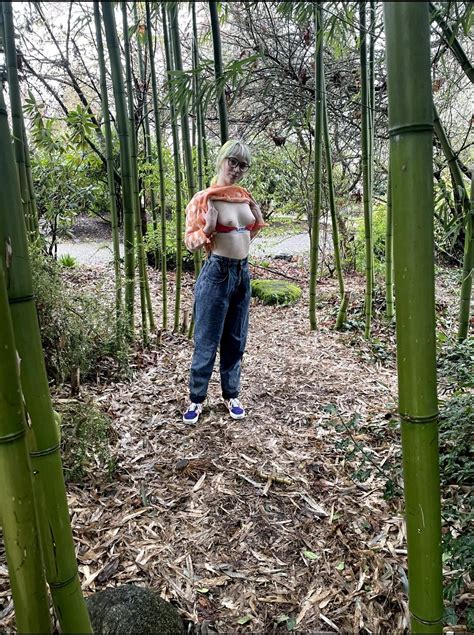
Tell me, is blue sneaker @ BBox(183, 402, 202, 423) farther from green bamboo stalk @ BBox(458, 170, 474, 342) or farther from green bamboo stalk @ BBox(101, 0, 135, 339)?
green bamboo stalk @ BBox(458, 170, 474, 342)

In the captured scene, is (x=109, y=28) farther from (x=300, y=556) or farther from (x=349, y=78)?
(x=349, y=78)

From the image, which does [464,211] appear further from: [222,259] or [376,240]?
[376,240]

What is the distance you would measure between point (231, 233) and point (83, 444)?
1.05 meters

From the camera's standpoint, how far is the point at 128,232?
2.58m

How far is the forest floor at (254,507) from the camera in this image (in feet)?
3.79

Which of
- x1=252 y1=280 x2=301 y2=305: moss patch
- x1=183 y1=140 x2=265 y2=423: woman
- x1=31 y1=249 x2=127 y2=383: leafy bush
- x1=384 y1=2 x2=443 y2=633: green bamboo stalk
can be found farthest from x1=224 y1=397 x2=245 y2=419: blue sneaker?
x1=252 y1=280 x2=301 y2=305: moss patch

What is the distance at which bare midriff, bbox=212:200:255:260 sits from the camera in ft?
6.20

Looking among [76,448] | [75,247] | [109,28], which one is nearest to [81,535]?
[76,448]

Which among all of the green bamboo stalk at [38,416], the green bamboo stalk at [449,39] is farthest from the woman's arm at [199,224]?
the green bamboo stalk at [38,416]

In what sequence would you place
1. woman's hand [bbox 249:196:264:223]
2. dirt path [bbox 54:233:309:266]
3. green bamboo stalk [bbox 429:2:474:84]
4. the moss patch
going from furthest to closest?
dirt path [bbox 54:233:309:266] → the moss patch → woman's hand [bbox 249:196:264:223] → green bamboo stalk [bbox 429:2:474:84]

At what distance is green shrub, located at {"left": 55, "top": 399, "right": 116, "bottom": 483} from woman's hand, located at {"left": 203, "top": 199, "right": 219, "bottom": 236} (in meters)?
0.86

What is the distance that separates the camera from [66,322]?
82.5 inches

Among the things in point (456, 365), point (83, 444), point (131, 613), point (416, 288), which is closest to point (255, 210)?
point (456, 365)

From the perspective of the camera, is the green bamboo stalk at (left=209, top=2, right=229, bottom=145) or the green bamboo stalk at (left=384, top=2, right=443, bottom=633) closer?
the green bamboo stalk at (left=384, top=2, right=443, bottom=633)
